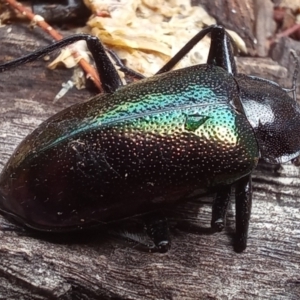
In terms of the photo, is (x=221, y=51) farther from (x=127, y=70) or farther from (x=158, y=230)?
(x=158, y=230)

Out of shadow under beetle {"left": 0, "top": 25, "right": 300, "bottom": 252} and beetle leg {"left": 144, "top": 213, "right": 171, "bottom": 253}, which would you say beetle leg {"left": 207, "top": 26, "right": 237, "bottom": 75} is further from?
beetle leg {"left": 144, "top": 213, "right": 171, "bottom": 253}

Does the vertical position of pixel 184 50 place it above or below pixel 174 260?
above

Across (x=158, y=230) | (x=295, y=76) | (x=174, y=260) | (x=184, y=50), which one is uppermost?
(x=184, y=50)

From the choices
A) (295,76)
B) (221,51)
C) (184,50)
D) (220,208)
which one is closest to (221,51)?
(221,51)

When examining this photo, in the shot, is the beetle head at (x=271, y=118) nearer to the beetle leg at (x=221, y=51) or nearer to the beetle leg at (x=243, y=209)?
the beetle leg at (x=221, y=51)

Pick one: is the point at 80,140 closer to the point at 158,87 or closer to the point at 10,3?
the point at 158,87

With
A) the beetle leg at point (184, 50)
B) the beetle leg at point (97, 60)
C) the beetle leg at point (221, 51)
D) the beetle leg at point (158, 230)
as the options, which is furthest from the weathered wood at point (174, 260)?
the beetle leg at point (184, 50)
